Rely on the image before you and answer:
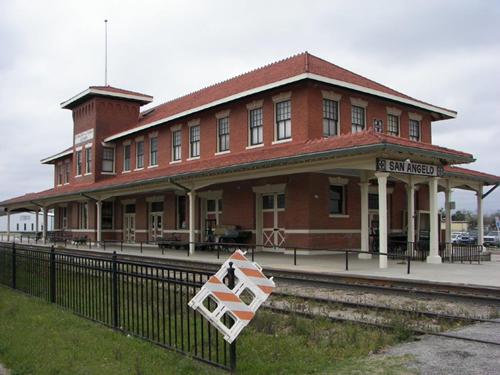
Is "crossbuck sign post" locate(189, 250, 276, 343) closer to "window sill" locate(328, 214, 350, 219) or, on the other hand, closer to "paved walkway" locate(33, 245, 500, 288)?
"paved walkway" locate(33, 245, 500, 288)

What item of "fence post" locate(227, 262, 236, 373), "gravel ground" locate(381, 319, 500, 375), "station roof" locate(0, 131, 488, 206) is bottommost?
"gravel ground" locate(381, 319, 500, 375)

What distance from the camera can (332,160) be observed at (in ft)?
55.1

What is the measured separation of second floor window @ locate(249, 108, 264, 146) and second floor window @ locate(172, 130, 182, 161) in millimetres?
6303

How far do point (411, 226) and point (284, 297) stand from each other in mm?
10034

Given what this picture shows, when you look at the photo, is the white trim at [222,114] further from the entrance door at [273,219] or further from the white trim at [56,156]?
the white trim at [56,156]

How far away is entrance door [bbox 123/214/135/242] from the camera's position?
3465 centimetres

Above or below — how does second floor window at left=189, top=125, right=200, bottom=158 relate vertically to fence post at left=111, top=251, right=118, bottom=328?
above

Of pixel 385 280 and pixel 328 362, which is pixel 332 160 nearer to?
pixel 385 280

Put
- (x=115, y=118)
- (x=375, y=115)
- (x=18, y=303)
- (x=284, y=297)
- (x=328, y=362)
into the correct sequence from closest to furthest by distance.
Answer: (x=328, y=362) < (x=18, y=303) < (x=284, y=297) < (x=375, y=115) < (x=115, y=118)

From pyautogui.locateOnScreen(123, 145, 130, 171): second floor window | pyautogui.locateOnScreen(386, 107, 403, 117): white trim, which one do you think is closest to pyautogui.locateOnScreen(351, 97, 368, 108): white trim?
pyautogui.locateOnScreen(386, 107, 403, 117): white trim

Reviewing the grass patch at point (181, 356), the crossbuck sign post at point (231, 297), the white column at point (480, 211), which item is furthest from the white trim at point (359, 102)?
the crossbuck sign post at point (231, 297)

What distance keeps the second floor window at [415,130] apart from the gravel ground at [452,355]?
67.8 feet

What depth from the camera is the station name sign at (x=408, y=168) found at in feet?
51.5

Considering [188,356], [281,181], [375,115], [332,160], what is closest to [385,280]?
[332,160]
